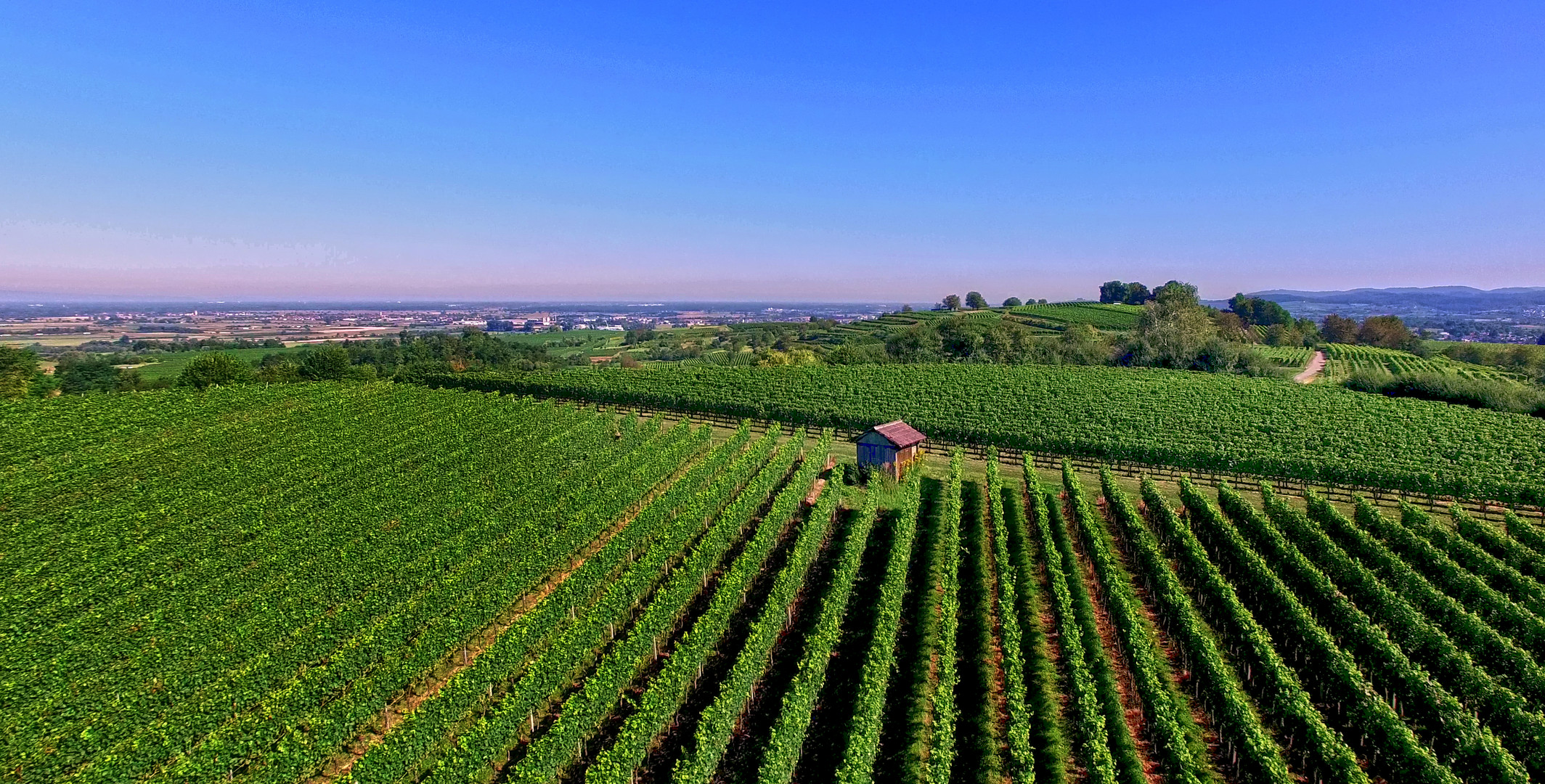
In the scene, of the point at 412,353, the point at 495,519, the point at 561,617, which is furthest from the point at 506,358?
the point at 561,617

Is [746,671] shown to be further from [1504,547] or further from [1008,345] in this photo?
[1008,345]

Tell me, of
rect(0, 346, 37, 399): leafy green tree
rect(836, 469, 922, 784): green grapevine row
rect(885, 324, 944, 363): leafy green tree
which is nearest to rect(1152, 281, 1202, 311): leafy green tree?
rect(885, 324, 944, 363): leafy green tree

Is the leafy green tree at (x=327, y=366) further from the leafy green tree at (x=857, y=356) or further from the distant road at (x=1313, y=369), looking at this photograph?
the distant road at (x=1313, y=369)

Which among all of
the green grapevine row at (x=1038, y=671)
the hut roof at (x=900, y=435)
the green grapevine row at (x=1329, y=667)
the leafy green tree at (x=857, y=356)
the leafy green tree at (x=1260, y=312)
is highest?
the leafy green tree at (x=1260, y=312)

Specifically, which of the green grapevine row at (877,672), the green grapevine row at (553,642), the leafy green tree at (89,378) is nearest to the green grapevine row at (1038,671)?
the green grapevine row at (877,672)

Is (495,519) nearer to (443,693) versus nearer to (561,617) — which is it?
(561,617)

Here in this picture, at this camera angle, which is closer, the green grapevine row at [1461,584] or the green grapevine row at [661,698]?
the green grapevine row at [661,698]

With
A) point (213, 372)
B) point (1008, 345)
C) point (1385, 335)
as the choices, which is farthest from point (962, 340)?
point (213, 372)

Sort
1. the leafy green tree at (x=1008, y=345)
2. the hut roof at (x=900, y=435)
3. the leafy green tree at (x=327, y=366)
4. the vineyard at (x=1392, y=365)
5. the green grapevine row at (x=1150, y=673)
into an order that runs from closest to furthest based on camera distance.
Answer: the green grapevine row at (x=1150, y=673) → the hut roof at (x=900, y=435) → the vineyard at (x=1392, y=365) → the leafy green tree at (x=327, y=366) → the leafy green tree at (x=1008, y=345)
